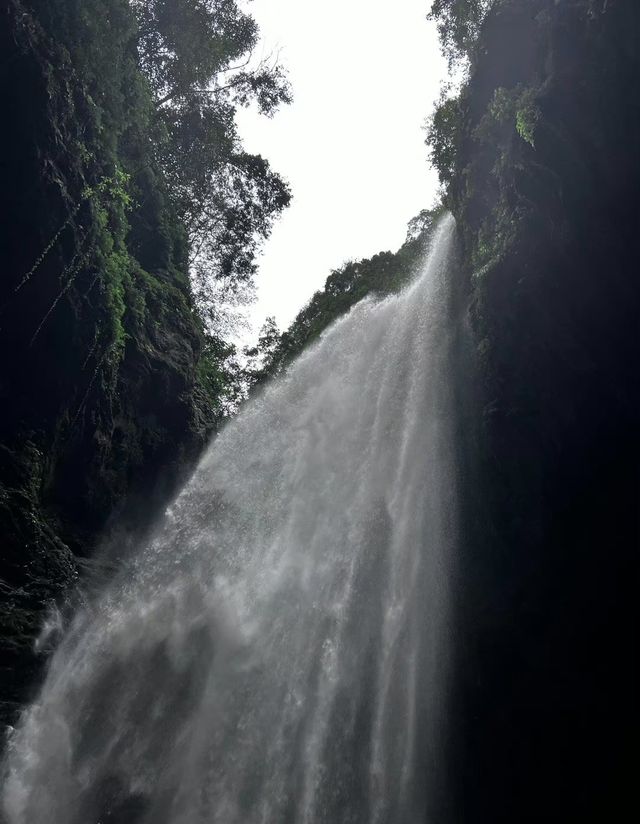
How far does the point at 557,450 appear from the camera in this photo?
13.9m

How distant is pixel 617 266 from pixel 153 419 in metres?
11.3

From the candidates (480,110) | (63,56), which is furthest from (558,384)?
(63,56)

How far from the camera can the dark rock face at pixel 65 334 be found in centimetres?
1120

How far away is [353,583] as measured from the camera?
14.3 m

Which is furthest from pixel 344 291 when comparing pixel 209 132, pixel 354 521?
pixel 354 521

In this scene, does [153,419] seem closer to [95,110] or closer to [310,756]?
[95,110]

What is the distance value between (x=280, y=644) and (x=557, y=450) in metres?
6.93

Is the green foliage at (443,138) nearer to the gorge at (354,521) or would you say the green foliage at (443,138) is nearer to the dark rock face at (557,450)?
the gorge at (354,521)

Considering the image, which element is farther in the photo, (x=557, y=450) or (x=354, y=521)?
(x=354, y=521)

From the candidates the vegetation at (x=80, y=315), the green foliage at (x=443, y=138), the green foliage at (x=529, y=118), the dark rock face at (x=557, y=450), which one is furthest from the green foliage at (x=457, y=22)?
the vegetation at (x=80, y=315)

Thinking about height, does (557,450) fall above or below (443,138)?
below

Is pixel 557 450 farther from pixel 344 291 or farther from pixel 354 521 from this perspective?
pixel 344 291

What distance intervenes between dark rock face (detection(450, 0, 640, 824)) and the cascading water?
47.4 inches

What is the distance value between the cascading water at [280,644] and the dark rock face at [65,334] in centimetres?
132
